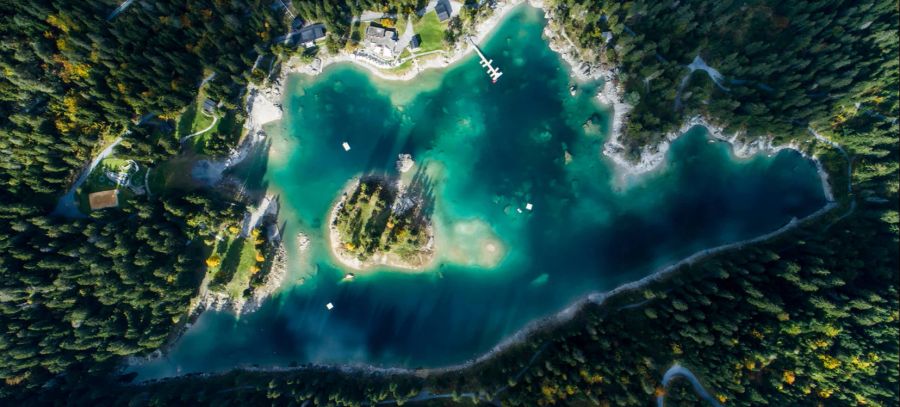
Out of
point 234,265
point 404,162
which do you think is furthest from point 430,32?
point 234,265

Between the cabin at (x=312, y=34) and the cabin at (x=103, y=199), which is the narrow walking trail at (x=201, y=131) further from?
the cabin at (x=312, y=34)

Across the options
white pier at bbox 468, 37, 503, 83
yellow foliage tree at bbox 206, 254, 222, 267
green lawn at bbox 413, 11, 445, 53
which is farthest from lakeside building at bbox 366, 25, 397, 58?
yellow foliage tree at bbox 206, 254, 222, 267

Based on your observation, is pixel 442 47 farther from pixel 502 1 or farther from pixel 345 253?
pixel 345 253

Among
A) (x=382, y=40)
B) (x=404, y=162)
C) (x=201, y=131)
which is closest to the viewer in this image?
(x=201, y=131)

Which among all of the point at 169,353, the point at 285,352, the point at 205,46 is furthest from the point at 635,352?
the point at 205,46

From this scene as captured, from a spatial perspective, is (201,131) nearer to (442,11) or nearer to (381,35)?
(381,35)

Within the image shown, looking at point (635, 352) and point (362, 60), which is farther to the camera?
point (362, 60)
